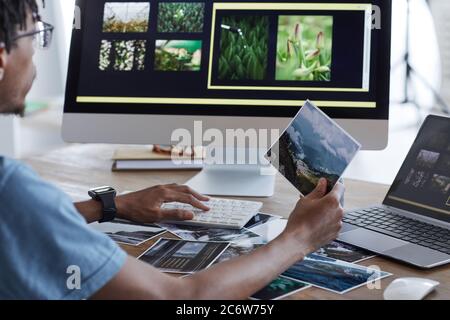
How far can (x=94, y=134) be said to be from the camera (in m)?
1.47

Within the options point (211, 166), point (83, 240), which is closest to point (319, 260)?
point (83, 240)

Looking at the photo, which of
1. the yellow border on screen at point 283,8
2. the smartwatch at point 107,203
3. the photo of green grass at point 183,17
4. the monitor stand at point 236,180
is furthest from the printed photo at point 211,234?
the photo of green grass at point 183,17

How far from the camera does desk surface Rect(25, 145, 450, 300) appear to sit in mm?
1107

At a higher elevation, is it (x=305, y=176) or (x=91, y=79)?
(x=91, y=79)

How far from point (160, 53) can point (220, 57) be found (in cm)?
13

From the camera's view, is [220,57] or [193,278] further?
[220,57]

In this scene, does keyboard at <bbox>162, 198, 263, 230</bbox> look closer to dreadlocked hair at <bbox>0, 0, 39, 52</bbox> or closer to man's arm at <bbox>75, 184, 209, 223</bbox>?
man's arm at <bbox>75, 184, 209, 223</bbox>

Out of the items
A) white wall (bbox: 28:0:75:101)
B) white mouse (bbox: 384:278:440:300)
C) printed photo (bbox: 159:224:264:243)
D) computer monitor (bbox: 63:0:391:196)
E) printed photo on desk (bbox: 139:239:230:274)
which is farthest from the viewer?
white wall (bbox: 28:0:75:101)

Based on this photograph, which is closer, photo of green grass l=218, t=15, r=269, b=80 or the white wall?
photo of green grass l=218, t=15, r=269, b=80

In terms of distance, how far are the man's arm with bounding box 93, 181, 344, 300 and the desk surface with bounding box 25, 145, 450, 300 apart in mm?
122

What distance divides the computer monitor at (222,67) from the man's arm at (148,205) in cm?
17

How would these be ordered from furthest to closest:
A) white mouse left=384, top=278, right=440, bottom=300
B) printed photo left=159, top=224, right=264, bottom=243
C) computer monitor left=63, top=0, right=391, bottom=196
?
computer monitor left=63, top=0, right=391, bottom=196 < printed photo left=159, top=224, right=264, bottom=243 < white mouse left=384, top=278, right=440, bottom=300

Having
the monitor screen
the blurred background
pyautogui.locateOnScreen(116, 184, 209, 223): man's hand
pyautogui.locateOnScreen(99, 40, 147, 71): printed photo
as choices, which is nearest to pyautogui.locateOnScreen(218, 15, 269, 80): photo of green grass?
the monitor screen
